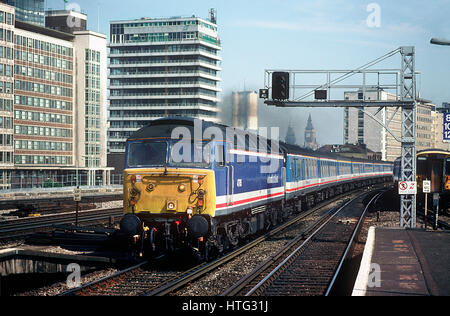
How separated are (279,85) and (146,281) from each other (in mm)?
12135

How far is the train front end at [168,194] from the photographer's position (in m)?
16.6

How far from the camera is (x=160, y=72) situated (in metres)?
127

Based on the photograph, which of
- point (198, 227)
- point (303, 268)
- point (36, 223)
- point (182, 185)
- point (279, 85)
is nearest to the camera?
point (198, 227)

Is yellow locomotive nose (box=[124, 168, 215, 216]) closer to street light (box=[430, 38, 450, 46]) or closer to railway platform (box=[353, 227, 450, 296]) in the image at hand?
railway platform (box=[353, 227, 450, 296])

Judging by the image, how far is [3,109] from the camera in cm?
7969

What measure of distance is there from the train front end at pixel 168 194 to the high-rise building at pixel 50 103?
2549 inches

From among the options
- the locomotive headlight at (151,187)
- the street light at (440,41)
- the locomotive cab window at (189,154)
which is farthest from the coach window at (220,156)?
the street light at (440,41)

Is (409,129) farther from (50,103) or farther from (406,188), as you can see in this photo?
(50,103)

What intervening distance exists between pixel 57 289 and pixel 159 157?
499cm

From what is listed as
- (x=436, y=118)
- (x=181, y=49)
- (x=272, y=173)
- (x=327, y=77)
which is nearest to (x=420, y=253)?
(x=272, y=173)

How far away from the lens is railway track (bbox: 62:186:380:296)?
45.5 ft

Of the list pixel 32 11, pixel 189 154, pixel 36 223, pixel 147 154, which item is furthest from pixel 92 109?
pixel 189 154

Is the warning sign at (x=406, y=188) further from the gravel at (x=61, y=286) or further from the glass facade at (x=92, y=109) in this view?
the glass facade at (x=92, y=109)

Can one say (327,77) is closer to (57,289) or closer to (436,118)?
(57,289)
